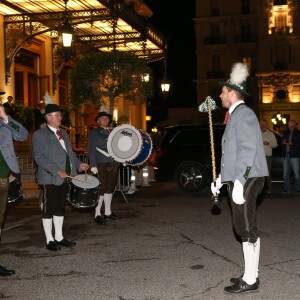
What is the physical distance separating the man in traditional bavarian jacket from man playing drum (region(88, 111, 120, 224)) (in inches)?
171

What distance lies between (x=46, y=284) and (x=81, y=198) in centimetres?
210

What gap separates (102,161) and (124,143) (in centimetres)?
53

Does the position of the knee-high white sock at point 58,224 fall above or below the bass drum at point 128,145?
below

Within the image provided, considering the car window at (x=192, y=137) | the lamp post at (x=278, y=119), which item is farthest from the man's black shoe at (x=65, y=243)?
the lamp post at (x=278, y=119)

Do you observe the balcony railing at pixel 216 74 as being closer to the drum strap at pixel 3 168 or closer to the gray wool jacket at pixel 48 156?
the gray wool jacket at pixel 48 156

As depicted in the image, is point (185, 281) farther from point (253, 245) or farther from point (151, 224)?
point (151, 224)

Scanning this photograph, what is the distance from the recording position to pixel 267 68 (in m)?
62.9

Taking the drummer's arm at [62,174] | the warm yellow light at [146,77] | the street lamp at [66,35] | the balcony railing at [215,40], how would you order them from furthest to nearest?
the balcony railing at [215,40], the warm yellow light at [146,77], the street lamp at [66,35], the drummer's arm at [62,174]

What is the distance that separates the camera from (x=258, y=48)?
63.2 m

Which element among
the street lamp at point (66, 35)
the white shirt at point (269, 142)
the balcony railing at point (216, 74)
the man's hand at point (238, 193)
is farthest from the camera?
the balcony railing at point (216, 74)

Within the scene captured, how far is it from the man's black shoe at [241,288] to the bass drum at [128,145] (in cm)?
447

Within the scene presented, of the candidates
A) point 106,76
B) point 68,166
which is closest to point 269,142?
point 106,76

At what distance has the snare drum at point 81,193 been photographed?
7645mm

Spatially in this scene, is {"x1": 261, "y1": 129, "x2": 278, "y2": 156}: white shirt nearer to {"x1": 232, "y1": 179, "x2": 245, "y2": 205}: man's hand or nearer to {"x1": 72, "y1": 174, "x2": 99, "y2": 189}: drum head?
{"x1": 72, "y1": 174, "x2": 99, "y2": 189}: drum head
